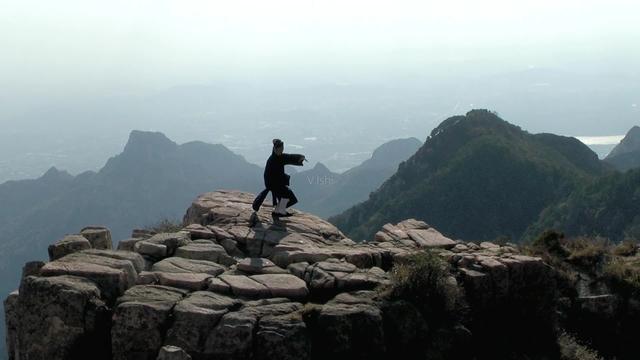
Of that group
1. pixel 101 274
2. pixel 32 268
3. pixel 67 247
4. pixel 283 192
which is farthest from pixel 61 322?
pixel 283 192

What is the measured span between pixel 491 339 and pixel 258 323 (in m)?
5.93

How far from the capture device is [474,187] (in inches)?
4254

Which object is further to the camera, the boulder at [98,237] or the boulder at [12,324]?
the boulder at [98,237]

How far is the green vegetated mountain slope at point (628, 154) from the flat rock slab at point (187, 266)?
161 metres

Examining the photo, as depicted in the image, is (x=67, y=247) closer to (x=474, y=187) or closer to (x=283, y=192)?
(x=283, y=192)

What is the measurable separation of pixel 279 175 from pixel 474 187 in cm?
9474

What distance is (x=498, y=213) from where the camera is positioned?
10525 cm

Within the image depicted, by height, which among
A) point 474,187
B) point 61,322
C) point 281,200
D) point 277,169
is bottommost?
point 474,187

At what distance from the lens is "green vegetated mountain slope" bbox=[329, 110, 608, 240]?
103312 mm

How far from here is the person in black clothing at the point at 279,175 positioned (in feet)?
58.1

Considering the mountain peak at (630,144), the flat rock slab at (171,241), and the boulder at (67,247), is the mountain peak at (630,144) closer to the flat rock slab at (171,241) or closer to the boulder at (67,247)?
the flat rock slab at (171,241)

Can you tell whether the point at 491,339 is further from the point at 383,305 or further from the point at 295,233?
the point at 295,233

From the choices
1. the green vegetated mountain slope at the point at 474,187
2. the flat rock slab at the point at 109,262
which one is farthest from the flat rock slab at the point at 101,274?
the green vegetated mountain slope at the point at 474,187

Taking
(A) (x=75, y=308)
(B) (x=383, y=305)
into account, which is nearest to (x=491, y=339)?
(B) (x=383, y=305)
